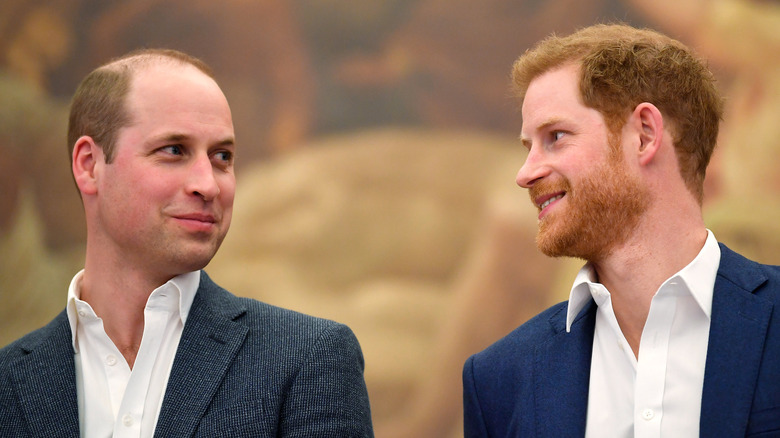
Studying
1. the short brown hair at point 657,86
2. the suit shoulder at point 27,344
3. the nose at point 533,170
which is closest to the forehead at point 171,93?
the suit shoulder at point 27,344

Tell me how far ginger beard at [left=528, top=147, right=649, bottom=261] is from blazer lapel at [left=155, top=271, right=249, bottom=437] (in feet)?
3.46

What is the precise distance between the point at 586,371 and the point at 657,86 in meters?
0.92

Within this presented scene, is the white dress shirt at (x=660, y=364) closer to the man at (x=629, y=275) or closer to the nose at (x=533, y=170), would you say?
the man at (x=629, y=275)

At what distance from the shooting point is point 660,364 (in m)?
2.32

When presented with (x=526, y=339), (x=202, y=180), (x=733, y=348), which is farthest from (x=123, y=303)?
(x=733, y=348)

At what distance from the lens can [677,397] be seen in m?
2.29

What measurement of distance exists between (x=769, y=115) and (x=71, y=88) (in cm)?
558

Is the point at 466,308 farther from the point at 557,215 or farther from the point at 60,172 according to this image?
the point at 557,215

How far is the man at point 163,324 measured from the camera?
→ 8.04 feet

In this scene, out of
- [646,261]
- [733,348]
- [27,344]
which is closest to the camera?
[733,348]

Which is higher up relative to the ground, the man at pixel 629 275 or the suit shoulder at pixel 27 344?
the man at pixel 629 275

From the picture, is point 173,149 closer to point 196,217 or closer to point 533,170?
point 196,217

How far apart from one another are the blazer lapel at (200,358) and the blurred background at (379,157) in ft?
12.6

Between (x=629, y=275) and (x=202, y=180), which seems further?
(x=202, y=180)
